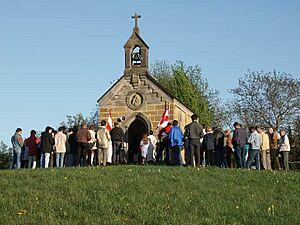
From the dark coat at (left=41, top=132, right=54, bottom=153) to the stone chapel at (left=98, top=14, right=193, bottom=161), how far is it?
28.2 feet

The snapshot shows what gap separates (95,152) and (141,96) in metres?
7.85

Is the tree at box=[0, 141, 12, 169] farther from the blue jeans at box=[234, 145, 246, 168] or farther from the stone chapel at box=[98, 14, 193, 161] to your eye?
the blue jeans at box=[234, 145, 246, 168]

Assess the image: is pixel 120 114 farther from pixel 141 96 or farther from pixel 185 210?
pixel 185 210

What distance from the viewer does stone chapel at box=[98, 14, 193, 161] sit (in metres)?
29.3

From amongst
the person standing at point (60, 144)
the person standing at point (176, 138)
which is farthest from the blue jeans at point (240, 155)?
the person standing at point (60, 144)

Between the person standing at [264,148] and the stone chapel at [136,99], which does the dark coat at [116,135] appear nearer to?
the person standing at [264,148]

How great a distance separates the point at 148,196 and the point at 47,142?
8.47 m

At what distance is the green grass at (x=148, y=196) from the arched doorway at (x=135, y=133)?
12.3m

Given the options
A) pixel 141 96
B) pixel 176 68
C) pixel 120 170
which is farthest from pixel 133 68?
pixel 176 68

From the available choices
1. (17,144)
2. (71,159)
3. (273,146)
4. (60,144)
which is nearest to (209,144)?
(273,146)

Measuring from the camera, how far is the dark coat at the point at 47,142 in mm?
20781

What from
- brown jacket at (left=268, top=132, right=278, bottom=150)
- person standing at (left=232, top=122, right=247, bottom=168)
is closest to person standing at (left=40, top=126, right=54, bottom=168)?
person standing at (left=232, top=122, right=247, bottom=168)

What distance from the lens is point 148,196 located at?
526 inches

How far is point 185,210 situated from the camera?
12.3m
